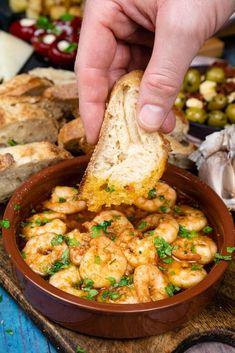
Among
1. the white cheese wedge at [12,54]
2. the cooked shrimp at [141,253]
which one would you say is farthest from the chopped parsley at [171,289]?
the white cheese wedge at [12,54]

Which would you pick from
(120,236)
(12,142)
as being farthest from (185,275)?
(12,142)

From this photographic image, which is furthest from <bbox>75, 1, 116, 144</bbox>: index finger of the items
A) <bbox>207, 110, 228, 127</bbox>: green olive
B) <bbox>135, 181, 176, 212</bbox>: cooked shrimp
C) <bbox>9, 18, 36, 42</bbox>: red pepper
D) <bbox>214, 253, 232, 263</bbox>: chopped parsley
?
<bbox>9, 18, 36, 42</bbox>: red pepper

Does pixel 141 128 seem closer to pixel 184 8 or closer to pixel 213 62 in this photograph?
pixel 184 8

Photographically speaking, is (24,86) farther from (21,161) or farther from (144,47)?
(144,47)

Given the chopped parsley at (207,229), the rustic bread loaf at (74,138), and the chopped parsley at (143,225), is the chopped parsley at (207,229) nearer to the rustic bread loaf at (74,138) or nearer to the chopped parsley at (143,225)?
the chopped parsley at (143,225)

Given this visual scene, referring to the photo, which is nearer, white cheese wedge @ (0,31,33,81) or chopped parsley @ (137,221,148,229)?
chopped parsley @ (137,221,148,229)

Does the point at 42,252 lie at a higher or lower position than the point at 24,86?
lower

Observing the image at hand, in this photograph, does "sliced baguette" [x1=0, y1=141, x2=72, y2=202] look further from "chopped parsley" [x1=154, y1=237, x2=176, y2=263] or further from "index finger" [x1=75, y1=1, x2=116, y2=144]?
"chopped parsley" [x1=154, y1=237, x2=176, y2=263]
